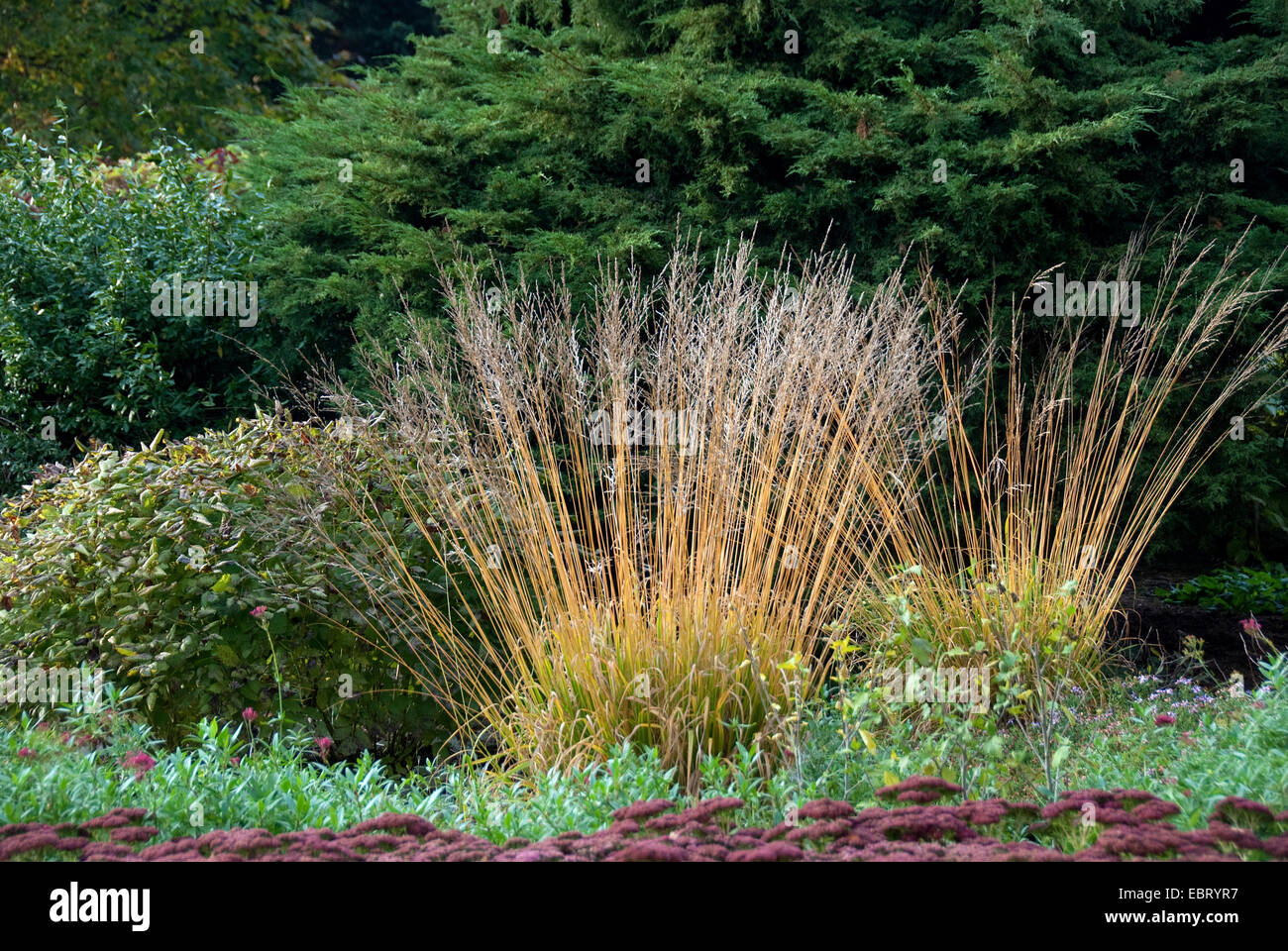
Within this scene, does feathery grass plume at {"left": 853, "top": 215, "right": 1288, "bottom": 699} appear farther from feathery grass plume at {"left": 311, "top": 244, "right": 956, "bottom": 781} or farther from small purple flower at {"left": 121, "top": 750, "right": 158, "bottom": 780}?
small purple flower at {"left": 121, "top": 750, "right": 158, "bottom": 780}

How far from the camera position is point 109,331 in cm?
620

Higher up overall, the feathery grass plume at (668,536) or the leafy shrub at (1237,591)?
the feathery grass plume at (668,536)

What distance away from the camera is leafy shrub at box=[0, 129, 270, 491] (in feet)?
20.5

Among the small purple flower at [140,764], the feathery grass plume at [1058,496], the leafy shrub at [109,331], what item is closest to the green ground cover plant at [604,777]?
the small purple flower at [140,764]

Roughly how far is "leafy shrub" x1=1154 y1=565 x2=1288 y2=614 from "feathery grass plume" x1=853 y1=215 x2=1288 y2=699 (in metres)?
0.63

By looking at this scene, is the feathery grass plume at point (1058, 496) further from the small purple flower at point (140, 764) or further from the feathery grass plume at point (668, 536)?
the small purple flower at point (140, 764)

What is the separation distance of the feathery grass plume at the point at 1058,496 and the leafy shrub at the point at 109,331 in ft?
13.2

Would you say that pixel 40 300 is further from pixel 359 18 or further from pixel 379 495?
pixel 359 18

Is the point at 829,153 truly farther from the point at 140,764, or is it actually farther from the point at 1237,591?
the point at 140,764

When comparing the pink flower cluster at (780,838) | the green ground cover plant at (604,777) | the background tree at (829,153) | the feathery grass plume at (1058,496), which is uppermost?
the background tree at (829,153)

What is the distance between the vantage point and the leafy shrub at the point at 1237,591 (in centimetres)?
547

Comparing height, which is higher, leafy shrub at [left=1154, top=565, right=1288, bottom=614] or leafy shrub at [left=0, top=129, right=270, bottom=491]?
leafy shrub at [left=0, top=129, right=270, bottom=491]

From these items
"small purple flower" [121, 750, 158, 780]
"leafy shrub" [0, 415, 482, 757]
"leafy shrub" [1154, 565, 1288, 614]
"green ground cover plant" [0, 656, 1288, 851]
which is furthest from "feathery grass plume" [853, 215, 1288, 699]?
"small purple flower" [121, 750, 158, 780]
